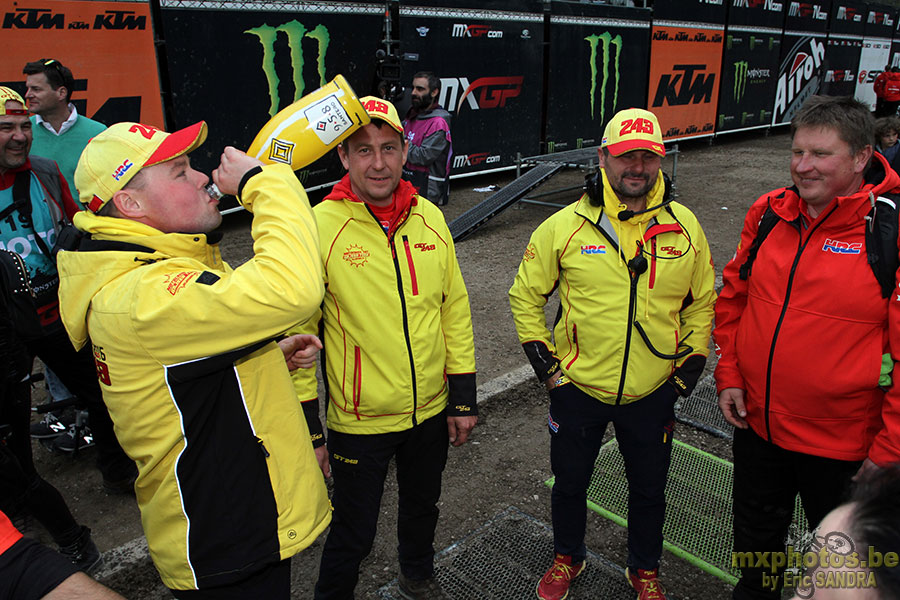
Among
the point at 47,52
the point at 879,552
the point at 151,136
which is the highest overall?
the point at 47,52

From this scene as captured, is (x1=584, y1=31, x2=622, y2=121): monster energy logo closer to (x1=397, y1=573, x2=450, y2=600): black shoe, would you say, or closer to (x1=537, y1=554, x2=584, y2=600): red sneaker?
(x1=537, y1=554, x2=584, y2=600): red sneaker

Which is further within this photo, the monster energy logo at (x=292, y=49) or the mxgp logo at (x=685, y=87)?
the mxgp logo at (x=685, y=87)

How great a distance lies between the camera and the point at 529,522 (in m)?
3.39

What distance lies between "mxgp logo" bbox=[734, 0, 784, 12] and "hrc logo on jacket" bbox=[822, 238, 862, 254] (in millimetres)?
17146

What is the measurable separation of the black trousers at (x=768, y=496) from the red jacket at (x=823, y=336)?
4.1 inches

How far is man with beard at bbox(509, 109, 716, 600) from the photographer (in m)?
2.59

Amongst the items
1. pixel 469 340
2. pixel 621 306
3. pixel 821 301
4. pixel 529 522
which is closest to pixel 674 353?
pixel 621 306

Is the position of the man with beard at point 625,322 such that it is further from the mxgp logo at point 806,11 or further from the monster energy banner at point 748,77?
the mxgp logo at point 806,11

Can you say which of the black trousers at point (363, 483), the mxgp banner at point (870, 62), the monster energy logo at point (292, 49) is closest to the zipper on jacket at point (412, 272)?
the black trousers at point (363, 483)

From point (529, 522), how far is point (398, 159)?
2084 millimetres

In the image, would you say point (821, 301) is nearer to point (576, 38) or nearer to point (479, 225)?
point (479, 225)

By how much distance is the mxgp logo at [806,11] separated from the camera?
18109mm

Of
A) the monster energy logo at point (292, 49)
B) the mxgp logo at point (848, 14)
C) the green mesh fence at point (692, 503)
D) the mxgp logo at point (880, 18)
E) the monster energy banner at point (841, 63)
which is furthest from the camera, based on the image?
the mxgp logo at point (880, 18)

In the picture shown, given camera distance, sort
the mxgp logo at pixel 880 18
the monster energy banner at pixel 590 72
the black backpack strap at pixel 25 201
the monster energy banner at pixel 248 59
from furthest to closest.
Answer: the mxgp logo at pixel 880 18 → the monster energy banner at pixel 590 72 → the monster energy banner at pixel 248 59 → the black backpack strap at pixel 25 201
